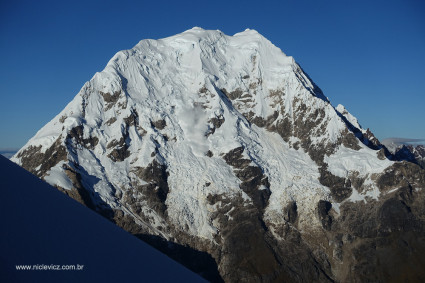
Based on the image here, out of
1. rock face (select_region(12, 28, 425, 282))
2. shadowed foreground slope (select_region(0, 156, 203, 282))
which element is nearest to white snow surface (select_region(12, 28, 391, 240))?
rock face (select_region(12, 28, 425, 282))

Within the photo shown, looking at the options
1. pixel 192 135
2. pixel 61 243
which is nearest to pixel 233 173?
pixel 192 135

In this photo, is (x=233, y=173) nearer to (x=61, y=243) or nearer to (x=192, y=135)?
(x=192, y=135)

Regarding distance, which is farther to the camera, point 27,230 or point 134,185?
point 134,185

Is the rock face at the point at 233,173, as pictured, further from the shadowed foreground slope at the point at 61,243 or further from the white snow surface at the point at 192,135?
the shadowed foreground slope at the point at 61,243

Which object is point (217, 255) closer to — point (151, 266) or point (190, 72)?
point (190, 72)

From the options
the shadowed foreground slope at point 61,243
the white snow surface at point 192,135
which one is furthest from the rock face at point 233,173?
the shadowed foreground slope at point 61,243

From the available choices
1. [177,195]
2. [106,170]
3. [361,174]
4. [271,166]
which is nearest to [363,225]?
[361,174]
